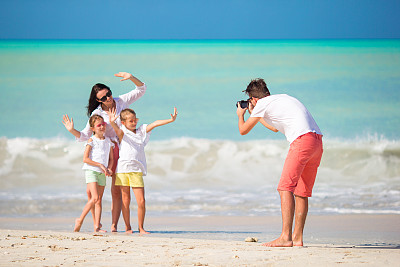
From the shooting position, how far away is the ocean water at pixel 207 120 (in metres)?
7.13

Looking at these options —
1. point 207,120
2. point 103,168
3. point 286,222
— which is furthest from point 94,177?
point 207,120

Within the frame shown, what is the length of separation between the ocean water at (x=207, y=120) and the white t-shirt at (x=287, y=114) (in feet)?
8.07

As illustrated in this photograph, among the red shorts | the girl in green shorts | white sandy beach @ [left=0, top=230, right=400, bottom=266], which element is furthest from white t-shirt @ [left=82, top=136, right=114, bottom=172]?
the red shorts

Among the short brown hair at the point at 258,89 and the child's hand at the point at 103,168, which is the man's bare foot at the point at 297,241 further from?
the child's hand at the point at 103,168

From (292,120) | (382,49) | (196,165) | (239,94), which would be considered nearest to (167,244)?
(292,120)

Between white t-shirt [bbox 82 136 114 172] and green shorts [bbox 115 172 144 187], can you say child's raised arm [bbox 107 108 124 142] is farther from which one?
green shorts [bbox 115 172 144 187]

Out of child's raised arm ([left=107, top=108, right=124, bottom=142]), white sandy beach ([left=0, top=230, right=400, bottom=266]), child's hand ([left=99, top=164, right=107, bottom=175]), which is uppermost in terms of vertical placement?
child's raised arm ([left=107, top=108, right=124, bottom=142])

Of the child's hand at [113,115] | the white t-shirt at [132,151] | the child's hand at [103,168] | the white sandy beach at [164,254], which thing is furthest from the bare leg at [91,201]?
the white sandy beach at [164,254]

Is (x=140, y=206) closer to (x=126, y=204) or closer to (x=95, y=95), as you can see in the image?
(x=126, y=204)

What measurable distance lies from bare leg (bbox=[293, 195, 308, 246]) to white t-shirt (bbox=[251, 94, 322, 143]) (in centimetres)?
40

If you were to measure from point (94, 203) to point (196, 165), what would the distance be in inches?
183

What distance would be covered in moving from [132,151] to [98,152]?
0.26 metres

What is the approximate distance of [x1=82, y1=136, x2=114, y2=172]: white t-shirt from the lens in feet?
15.4

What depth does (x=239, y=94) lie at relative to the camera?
626 inches
